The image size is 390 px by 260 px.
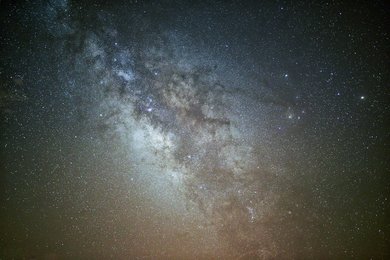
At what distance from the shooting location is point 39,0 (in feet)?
13.7

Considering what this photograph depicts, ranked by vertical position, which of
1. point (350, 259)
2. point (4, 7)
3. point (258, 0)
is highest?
point (258, 0)

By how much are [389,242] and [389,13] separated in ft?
19.2

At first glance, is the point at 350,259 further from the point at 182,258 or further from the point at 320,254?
the point at 182,258

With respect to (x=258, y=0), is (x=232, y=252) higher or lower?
lower

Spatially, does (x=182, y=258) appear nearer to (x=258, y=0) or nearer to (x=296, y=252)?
(x=296, y=252)

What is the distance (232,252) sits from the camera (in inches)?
241

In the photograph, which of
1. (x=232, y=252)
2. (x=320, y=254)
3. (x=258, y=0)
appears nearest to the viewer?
(x=258, y=0)

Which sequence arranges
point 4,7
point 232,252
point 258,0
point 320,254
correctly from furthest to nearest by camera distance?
1. point 320,254
2. point 232,252
3. point 258,0
4. point 4,7

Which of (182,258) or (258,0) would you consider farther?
(182,258)

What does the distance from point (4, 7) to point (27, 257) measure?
19.6ft

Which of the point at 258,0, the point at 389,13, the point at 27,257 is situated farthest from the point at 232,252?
the point at 389,13

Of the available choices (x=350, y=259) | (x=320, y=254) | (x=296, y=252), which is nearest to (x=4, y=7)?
(x=296, y=252)

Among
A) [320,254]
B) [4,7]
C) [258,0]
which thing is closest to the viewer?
[4,7]

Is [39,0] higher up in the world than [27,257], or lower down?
higher up
